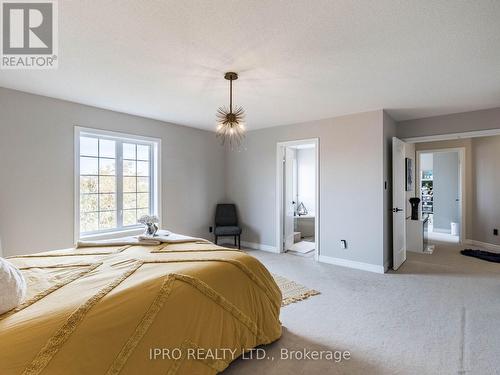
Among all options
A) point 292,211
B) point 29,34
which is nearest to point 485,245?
point 292,211

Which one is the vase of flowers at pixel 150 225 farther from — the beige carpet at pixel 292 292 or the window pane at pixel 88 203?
the beige carpet at pixel 292 292

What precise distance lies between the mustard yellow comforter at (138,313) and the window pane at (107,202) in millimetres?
1866

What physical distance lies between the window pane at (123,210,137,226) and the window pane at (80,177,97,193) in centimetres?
59

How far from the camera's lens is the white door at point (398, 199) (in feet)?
13.5

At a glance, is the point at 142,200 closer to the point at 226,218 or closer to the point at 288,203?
the point at 226,218

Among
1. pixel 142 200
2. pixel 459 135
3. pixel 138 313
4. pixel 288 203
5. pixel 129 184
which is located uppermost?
pixel 459 135

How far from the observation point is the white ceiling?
172cm

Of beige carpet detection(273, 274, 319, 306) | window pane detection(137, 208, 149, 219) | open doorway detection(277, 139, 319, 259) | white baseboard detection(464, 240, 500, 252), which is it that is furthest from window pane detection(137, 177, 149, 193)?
white baseboard detection(464, 240, 500, 252)

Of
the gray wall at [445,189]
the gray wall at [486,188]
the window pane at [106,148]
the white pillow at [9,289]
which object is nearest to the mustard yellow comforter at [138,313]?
the white pillow at [9,289]

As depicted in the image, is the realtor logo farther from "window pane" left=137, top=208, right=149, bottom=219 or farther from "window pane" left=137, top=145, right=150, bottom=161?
"window pane" left=137, top=208, right=149, bottom=219

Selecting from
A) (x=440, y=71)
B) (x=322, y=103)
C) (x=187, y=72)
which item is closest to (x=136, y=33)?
(x=187, y=72)

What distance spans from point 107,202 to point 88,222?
384 mm

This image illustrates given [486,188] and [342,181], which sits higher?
[342,181]

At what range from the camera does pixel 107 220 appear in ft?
13.5
